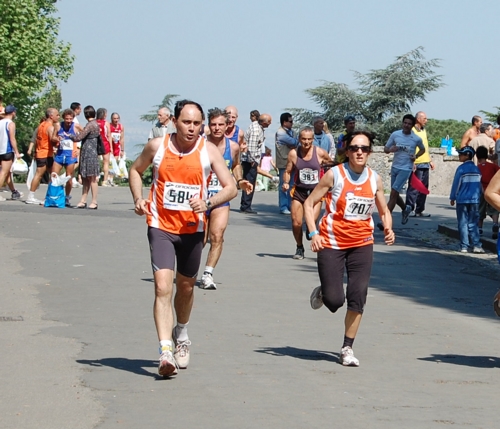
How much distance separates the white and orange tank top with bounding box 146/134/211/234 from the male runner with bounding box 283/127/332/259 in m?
7.04

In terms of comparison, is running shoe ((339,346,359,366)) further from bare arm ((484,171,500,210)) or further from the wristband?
Answer: bare arm ((484,171,500,210))

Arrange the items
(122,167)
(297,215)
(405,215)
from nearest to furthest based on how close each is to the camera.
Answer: (297,215) < (405,215) < (122,167)

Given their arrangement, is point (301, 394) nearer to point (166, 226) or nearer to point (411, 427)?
point (411, 427)

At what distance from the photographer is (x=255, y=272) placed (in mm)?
13648

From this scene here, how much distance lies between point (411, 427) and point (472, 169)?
36.2 feet

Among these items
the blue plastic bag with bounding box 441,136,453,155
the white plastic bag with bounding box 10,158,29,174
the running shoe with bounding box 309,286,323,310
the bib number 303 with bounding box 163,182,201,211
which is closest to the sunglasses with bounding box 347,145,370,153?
the running shoe with bounding box 309,286,323,310

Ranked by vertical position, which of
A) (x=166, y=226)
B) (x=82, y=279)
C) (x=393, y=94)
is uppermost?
(x=393, y=94)

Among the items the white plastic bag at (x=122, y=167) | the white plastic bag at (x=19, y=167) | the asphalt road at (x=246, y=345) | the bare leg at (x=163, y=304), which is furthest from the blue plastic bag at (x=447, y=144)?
the bare leg at (x=163, y=304)

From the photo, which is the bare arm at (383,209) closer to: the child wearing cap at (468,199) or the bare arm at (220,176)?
the bare arm at (220,176)

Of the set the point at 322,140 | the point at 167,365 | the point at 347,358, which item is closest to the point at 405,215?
the point at 322,140

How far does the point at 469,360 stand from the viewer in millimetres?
8594

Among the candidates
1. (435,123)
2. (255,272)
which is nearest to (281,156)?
(255,272)

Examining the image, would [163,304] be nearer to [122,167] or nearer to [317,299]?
[317,299]

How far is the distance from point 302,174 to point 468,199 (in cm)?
305
